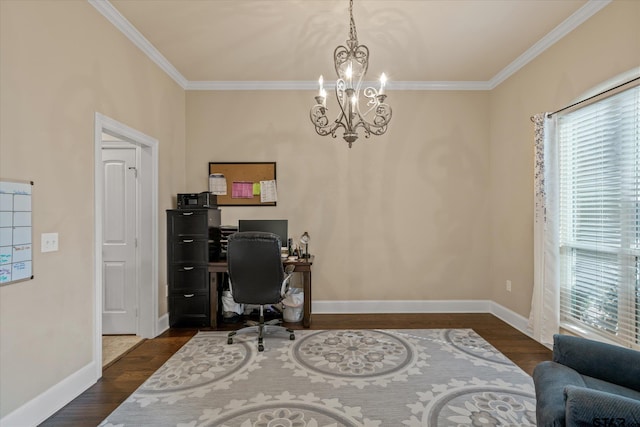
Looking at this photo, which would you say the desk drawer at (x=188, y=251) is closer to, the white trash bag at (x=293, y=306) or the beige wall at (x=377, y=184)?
the beige wall at (x=377, y=184)

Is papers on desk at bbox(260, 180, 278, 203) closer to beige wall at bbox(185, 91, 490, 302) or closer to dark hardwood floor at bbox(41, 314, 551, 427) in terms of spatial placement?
beige wall at bbox(185, 91, 490, 302)

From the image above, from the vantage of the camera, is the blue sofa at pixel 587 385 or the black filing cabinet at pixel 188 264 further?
the black filing cabinet at pixel 188 264

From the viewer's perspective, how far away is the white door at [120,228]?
3.47 meters

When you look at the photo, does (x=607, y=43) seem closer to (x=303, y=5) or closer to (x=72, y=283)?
(x=303, y=5)

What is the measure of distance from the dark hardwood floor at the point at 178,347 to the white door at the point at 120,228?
0.63m

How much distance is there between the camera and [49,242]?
2.14 m

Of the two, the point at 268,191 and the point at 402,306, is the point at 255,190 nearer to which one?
the point at 268,191

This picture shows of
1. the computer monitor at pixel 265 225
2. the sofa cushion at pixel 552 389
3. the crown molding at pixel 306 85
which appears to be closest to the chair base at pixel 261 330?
the computer monitor at pixel 265 225

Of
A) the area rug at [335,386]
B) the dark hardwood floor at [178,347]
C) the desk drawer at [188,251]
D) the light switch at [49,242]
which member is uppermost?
the light switch at [49,242]

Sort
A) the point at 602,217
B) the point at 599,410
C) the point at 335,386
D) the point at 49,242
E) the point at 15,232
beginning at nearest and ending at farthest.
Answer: the point at 599,410 → the point at 15,232 → the point at 49,242 → the point at 335,386 → the point at 602,217

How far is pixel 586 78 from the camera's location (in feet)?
9.05

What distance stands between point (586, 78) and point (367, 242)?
8.94 feet

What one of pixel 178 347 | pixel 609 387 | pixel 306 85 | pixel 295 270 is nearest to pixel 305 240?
pixel 295 270

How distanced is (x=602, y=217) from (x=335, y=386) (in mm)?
2552
